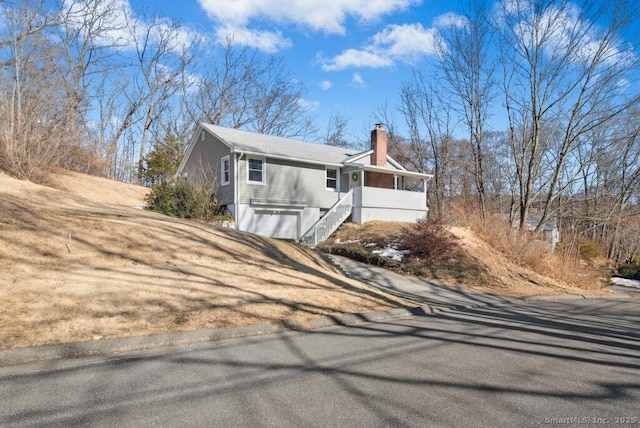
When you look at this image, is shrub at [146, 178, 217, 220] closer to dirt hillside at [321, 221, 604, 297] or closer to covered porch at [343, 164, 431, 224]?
dirt hillside at [321, 221, 604, 297]

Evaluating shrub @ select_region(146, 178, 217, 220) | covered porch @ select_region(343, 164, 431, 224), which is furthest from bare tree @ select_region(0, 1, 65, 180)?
covered porch @ select_region(343, 164, 431, 224)

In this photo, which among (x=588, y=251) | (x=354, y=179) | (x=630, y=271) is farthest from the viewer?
(x=630, y=271)

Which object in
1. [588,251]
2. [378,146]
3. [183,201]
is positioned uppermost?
[378,146]

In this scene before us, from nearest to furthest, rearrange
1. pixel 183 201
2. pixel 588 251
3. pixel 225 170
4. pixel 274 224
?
pixel 183 201 < pixel 225 170 < pixel 274 224 < pixel 588 251

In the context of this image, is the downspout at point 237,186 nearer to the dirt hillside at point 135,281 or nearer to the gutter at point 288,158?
the gutter at point 288,158

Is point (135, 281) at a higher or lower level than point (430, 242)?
lower

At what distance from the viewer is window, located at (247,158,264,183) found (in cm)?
1864

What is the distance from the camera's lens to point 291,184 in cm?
1991

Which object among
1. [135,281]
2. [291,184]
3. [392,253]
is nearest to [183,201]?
[291,184]

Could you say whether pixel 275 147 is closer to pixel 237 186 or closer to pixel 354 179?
pixel 237 186

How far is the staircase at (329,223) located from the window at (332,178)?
2.08 meters

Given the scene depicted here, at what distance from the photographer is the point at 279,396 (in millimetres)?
3188

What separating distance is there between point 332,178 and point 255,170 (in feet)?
16.6

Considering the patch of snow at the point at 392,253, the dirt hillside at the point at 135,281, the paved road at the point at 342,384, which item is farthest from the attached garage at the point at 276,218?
the paved road at the point at 342,384
